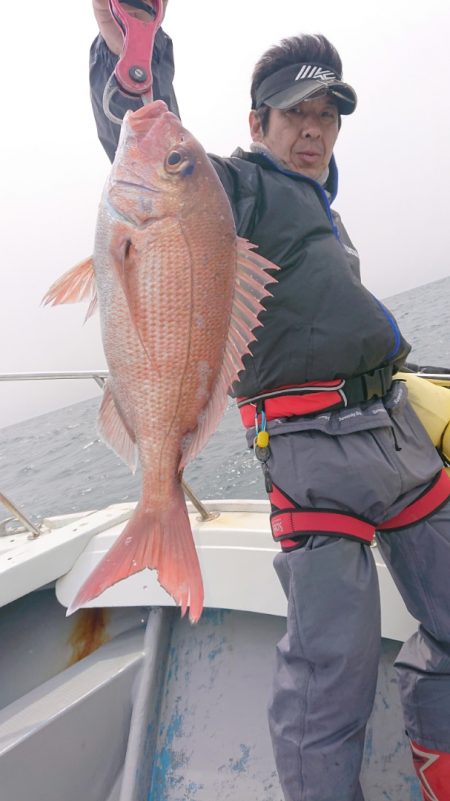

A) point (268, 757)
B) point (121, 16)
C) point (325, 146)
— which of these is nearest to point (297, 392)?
point (325, 146)

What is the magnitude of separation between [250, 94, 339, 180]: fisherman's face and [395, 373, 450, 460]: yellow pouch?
3.31 feet

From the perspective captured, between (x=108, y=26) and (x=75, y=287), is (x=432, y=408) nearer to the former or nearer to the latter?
(x=75, y=287)

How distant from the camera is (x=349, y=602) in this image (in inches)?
62.1

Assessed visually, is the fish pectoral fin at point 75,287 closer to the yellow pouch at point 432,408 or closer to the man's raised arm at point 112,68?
the man's raised arm at point 112,68

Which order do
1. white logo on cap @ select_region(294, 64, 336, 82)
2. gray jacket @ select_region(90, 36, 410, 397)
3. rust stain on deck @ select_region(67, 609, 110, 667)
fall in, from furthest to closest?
rust stain on deck @ select_region(67, 609, 110, 667) < white logo on cap @ select_region(294, 64, 336, 82) < gray jacket @ select_region(90, 36, 410, 397)

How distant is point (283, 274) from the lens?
72.0 inches

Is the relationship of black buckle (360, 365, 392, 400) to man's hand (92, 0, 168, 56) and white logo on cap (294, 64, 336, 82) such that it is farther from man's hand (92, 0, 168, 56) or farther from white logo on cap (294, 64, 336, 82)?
man's hand (92, 0, 168, 56)

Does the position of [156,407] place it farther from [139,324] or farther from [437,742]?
[437,742]

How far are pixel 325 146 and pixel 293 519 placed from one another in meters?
1.56

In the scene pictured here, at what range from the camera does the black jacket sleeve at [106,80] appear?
1587 mm

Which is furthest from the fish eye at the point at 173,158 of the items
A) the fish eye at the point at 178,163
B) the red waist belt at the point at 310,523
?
the red waist belt at the point at 310,523

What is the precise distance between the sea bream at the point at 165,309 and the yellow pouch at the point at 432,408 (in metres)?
1.20

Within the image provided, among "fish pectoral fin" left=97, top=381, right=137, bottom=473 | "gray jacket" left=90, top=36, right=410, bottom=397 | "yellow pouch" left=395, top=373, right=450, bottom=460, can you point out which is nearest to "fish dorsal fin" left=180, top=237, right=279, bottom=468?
"fish pectoral fin" left=97, top=381, right=137, bottom=473

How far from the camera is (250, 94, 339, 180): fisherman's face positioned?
6.79ft
